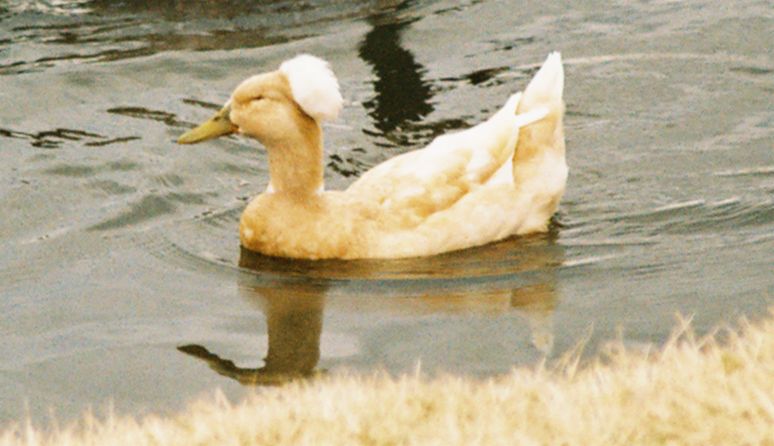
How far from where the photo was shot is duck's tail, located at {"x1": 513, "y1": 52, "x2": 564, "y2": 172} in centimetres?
A: 1056

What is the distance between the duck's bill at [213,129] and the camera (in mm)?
9797

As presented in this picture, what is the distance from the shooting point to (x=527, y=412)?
5.77 meters

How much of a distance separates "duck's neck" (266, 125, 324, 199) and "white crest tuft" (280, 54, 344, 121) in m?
0.33

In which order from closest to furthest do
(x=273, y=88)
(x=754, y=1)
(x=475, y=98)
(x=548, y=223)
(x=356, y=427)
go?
(x=356, y=427)
(x=273, y=88)
(x=548, y=223)
(x=475, y=98)
(x=754, y=1)

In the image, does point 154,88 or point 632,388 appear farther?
point 154,88

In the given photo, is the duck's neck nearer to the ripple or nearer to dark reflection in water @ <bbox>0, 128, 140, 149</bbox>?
the ripple

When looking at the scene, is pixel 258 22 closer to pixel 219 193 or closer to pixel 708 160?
pixel 219 193

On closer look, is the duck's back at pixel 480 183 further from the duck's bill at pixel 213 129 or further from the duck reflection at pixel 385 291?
the duck's bill at pixel 213 129

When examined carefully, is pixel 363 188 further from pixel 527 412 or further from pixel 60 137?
pixel 527 412

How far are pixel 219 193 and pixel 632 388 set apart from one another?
5853mm

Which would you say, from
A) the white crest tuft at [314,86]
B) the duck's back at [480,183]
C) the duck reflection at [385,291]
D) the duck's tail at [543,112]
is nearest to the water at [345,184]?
the duck reflection at [385,291]

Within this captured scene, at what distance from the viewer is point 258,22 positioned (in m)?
15.5

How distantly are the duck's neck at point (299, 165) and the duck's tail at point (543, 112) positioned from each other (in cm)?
144

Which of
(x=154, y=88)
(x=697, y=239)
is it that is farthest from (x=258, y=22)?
(x=697, y=239)
